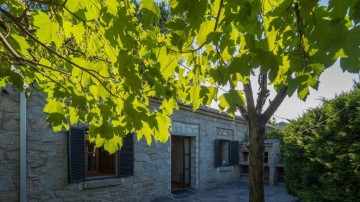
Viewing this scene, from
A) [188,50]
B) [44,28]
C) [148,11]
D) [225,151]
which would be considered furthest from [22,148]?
[225,151]

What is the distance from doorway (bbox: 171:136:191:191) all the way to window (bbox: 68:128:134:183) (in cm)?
308

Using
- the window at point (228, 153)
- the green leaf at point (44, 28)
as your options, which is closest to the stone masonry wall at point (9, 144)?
the green leaf at point (44, 28)

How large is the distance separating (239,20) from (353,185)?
4485 mm

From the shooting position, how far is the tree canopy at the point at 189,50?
4.21ft

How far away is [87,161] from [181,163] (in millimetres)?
4750

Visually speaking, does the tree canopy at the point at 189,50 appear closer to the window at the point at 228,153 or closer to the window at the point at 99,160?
the window at the point at 99,160

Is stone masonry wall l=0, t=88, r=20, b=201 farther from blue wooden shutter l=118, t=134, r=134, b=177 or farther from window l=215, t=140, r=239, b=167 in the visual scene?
window l=215, t=140, r=239, b=167

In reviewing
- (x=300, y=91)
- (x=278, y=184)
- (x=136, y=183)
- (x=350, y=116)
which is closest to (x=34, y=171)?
(x=136, y=183)

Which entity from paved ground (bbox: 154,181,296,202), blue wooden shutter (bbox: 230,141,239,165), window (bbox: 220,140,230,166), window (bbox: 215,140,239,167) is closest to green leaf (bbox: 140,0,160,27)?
paved ground (bbox: 154,181,296,202)

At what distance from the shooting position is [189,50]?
1.92 m

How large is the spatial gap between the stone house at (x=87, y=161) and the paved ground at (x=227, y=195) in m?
0.42

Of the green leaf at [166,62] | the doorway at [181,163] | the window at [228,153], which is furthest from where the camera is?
the window at [228,153]

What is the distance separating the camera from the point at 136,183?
765cm

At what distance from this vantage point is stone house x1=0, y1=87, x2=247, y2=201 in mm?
5270
